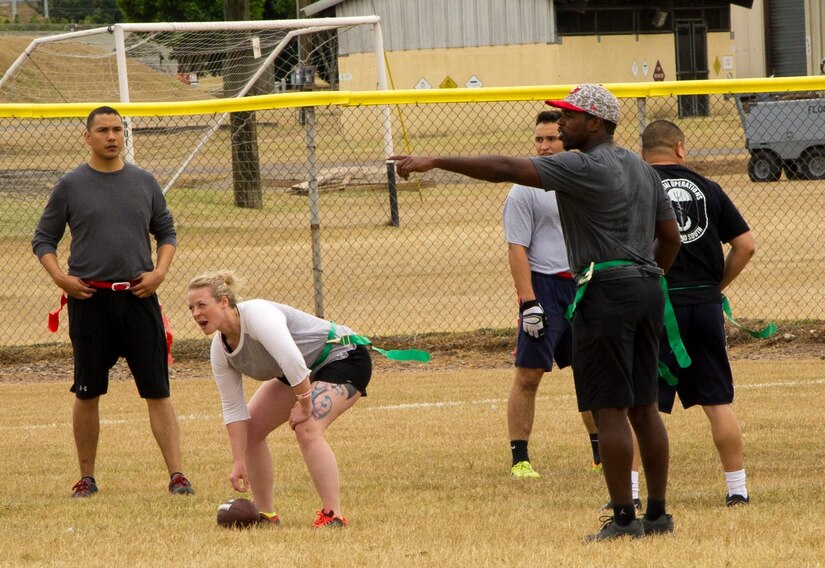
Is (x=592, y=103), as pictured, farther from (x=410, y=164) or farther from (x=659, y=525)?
(x=659, y=525)

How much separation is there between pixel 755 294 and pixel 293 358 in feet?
29.9

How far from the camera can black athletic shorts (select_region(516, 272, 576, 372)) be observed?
7312 millimetres

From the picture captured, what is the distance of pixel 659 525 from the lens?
543 cm

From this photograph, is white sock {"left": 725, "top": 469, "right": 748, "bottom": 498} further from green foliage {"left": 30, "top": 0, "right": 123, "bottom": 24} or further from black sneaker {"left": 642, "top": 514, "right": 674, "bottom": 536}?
green foliage {"left": 30, "top": 0, "right": 123, "bottom": 24}

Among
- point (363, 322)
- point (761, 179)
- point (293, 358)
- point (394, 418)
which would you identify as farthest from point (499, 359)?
point (761, 179)

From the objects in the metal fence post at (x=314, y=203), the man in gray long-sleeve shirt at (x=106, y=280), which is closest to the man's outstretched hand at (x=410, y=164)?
the man in gray long-sleeve shirt at (x=106, y=280)

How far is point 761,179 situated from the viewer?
842 inches

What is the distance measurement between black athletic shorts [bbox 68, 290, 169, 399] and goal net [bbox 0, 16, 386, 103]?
35.8ft

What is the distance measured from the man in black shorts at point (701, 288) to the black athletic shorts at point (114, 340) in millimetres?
2919

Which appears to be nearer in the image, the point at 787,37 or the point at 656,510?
the point at 656,510

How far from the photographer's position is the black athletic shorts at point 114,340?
7.21 meters

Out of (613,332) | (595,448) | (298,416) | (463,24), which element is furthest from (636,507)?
(463,24)

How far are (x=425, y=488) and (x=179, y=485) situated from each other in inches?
53.7

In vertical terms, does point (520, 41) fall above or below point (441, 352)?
above
